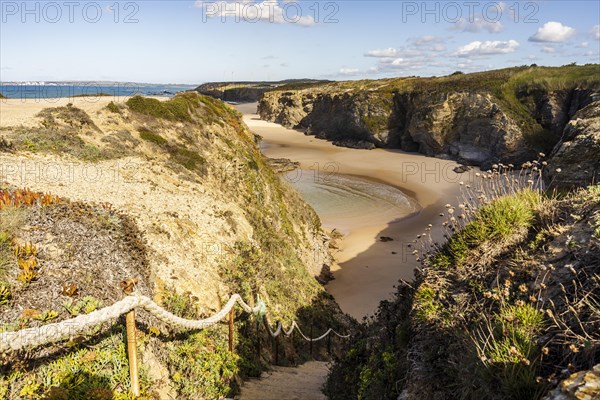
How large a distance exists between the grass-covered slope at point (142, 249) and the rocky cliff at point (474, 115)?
39862 mm

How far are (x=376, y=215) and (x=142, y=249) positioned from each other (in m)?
26.3

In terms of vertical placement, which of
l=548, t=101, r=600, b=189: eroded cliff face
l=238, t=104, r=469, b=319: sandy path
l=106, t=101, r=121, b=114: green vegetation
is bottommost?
l=238, t=104, r=469, b=319: sandy path

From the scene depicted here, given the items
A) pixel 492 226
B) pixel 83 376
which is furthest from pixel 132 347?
pixel 492 226

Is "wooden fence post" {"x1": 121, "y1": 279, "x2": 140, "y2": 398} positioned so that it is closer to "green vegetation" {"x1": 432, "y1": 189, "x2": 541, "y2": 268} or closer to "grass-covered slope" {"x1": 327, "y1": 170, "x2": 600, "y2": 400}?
"grass-covered slope" {"x1": 327, "y1": 170, "x2": 600, "y2": 400}

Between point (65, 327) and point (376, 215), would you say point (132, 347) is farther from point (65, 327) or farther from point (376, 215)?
point (376, 215)

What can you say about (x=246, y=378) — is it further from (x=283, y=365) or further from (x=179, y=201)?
(x=179, y=201)

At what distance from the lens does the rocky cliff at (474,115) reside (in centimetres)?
4991

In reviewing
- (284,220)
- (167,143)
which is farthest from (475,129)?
(167,143)

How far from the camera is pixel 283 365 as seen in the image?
437 inches

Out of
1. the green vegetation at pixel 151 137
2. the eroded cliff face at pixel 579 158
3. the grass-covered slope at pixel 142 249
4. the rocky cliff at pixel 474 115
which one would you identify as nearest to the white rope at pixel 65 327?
the grass-covered slope at pixel 142 249

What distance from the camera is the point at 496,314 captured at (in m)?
4.56

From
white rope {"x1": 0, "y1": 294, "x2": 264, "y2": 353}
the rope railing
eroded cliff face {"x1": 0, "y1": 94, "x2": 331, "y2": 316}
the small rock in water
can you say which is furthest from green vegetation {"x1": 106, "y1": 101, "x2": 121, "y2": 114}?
the small rock in water

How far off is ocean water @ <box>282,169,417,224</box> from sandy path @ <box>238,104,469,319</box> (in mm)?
1122

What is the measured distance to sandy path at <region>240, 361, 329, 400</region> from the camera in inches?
315
